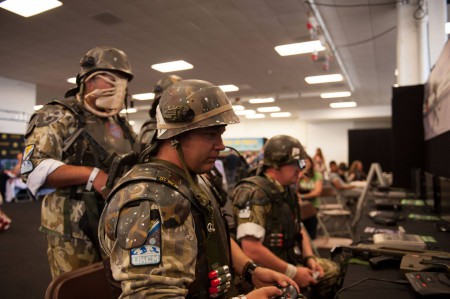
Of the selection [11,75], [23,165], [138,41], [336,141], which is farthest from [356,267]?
[336,141]

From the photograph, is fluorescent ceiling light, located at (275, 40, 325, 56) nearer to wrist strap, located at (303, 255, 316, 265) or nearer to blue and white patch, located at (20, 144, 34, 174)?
wrist strap, located at (303, 255, 316, 265)

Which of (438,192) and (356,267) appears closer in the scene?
(356,267)

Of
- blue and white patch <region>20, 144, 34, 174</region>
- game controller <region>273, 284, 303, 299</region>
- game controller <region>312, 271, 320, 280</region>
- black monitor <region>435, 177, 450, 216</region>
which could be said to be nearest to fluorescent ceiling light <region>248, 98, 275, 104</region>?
black monitor <region>435, 177, 450, 216</region>

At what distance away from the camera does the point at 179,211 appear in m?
1.09

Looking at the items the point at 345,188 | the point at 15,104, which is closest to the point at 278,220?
the point at 345,188

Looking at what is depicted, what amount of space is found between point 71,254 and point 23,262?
3.43 metres

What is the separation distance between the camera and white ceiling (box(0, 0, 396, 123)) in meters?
5.75

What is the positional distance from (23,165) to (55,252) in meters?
0.52

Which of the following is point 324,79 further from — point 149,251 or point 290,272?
point 149,251

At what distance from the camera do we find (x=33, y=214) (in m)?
8.47

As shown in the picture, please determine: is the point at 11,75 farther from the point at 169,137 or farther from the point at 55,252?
the point at 169,137

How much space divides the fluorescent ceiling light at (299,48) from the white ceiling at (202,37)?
9.1 inches

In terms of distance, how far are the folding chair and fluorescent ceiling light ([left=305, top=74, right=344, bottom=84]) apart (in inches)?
388

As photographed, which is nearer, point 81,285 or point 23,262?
point 81,285
